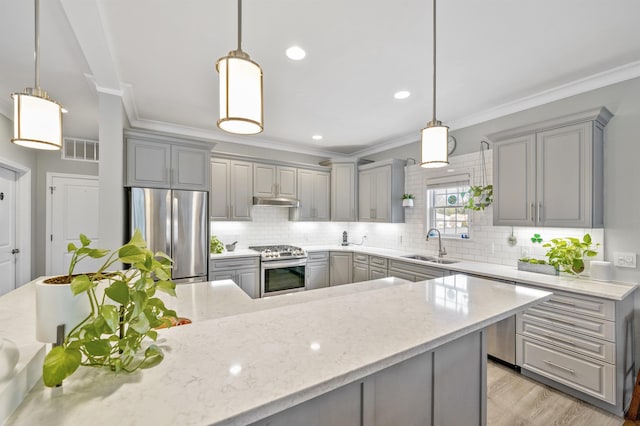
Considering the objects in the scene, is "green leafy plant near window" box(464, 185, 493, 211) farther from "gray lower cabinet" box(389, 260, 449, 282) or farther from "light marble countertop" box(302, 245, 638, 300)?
"gray lower cabinet" box(389, 260, 449, 282)

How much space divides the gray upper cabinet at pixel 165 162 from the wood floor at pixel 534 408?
368 cm

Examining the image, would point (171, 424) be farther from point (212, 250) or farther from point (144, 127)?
point (144, 127)

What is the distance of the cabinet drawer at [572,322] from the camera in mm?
2176

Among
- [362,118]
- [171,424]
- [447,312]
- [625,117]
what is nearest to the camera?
[171,424]

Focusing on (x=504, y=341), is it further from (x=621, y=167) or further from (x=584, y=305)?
(x=621, y=167)

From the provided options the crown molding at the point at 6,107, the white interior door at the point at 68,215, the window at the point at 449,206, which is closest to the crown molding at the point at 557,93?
the window at the point at 449,206

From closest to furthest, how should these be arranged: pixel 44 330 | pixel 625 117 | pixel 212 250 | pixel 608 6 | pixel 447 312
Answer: pixel 44 330 < pixel 447 312 < pixel 608 6 < pixel 625 117 < pixel 212 250

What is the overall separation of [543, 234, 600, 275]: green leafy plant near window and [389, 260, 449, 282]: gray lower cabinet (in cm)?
99

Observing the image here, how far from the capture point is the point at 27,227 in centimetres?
423

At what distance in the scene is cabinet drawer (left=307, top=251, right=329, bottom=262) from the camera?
15.1 feet

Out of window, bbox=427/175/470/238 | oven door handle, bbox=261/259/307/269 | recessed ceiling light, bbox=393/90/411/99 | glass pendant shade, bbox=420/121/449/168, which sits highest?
recessed ceiling light, bbox=393/90/411/99

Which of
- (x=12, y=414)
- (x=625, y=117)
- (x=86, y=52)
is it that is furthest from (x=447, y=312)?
(x=86, y=52)

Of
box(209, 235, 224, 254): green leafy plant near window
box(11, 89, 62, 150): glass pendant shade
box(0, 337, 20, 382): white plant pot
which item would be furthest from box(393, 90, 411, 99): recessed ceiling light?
box(0, 337, 20, 382): white plant pot

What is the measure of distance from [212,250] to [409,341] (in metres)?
3.67
